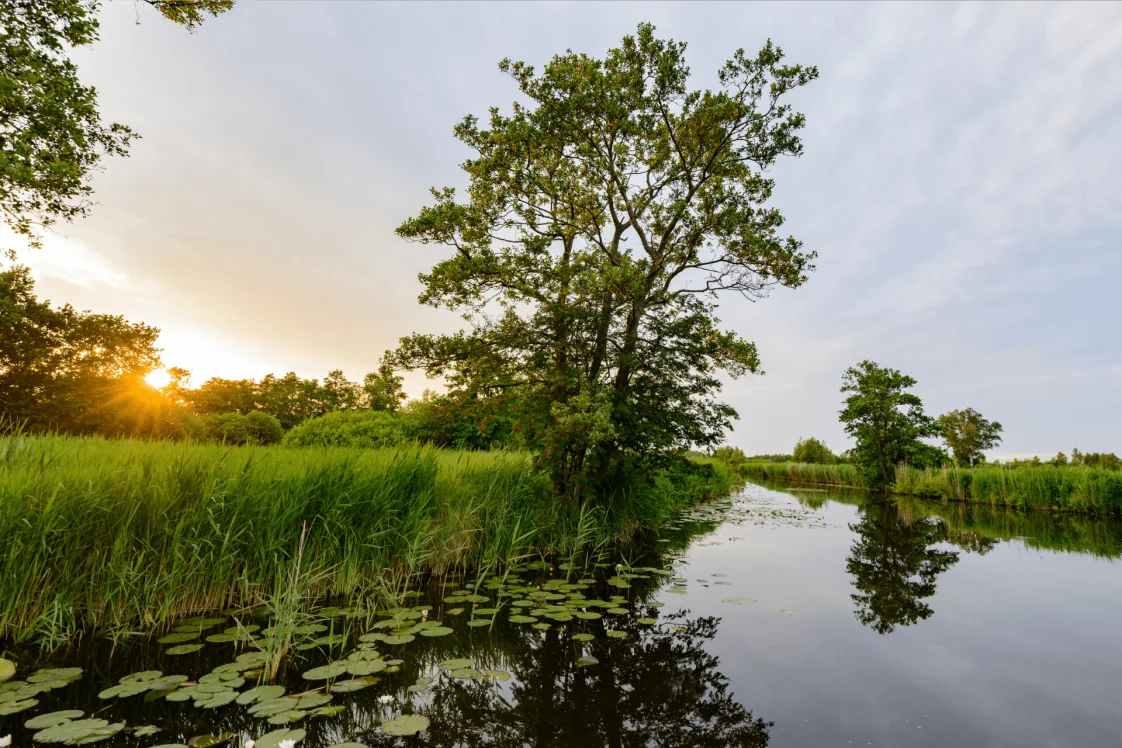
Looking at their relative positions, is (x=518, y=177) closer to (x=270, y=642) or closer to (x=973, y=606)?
(x=270, y=642)

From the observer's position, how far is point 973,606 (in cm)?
786

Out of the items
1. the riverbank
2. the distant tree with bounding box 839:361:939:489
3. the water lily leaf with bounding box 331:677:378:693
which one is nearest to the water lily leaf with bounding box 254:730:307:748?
the water lily leaf with bounding box 331:677:378:693

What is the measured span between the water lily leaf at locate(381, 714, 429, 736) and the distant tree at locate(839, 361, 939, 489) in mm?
41108

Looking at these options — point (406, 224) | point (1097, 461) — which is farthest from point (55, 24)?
point (1097, 461)

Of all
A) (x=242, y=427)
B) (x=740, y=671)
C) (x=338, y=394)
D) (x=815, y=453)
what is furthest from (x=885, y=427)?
(x=338, y=394)

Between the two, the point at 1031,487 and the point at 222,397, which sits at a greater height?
the point at 222,397

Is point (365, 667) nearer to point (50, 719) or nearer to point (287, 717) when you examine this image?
point (287, 717)

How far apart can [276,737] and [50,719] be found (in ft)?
5.64

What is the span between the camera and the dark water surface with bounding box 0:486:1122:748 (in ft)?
12.6

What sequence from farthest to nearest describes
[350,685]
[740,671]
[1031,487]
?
[1031,487], [740,671], [350,685]

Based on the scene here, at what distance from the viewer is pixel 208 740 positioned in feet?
10.7

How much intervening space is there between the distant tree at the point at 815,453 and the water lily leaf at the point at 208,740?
224 feet

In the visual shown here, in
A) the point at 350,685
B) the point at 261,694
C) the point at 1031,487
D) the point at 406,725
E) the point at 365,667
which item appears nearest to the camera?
the point at 406,725

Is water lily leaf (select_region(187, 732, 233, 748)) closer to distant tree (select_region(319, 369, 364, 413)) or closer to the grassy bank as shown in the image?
the grassy bank
